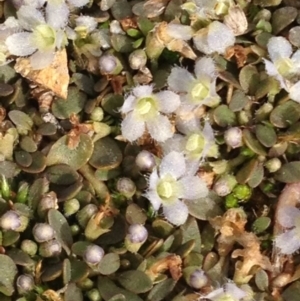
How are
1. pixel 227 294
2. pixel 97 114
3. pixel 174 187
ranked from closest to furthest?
1. pixel 227 294
2. pixel 174 187
3. pixel 97 114

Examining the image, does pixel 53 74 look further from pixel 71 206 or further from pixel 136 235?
pixel 136 235

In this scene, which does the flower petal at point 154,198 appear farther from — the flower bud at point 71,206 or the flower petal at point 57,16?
the flower petal at point 57,16

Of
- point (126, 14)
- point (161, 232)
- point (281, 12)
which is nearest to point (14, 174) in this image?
point (161, 232)

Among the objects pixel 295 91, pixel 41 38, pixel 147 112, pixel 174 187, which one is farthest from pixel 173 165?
pixel 41 38

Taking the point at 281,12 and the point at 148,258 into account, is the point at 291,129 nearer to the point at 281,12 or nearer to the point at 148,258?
the point at 281,12

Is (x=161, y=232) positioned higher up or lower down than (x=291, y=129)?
lower down

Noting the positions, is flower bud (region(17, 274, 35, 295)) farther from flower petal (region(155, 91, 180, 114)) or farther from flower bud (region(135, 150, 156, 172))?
flower petal (region(155, 91, 180, 114))

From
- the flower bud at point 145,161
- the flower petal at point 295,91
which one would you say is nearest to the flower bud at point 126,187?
the flower bud at point 145,161
